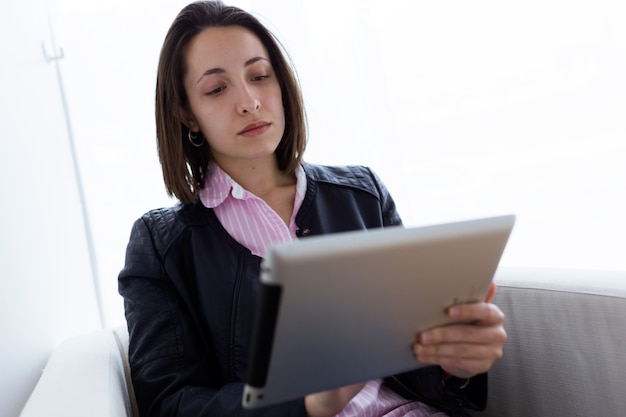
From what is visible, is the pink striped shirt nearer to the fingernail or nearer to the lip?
the lip

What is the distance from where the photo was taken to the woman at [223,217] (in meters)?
1.03

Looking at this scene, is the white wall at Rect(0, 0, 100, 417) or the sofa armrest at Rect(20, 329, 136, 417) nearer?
the sofa armrest at Rect(20, 329, 136, 417)

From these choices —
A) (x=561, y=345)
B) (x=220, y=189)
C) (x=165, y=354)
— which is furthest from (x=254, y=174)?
(x=561, y=345)

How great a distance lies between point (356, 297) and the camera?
0.64 m

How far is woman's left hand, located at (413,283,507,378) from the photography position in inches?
29.0

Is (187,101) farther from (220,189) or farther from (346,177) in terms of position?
(346,177)

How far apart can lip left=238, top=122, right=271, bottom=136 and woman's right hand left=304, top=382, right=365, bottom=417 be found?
529 mm

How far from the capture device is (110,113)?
6.30 ft

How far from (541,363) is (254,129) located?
2.20ft

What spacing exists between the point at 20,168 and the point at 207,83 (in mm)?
576

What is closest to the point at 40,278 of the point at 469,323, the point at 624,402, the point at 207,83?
the point at 207,83

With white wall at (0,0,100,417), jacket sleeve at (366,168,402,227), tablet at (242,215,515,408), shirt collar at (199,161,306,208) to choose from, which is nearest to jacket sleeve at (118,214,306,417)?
shirt collar at (199,161,306,208)

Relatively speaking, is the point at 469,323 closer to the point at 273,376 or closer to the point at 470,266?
the point at 470,266

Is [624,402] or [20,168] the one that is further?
[20,168]
